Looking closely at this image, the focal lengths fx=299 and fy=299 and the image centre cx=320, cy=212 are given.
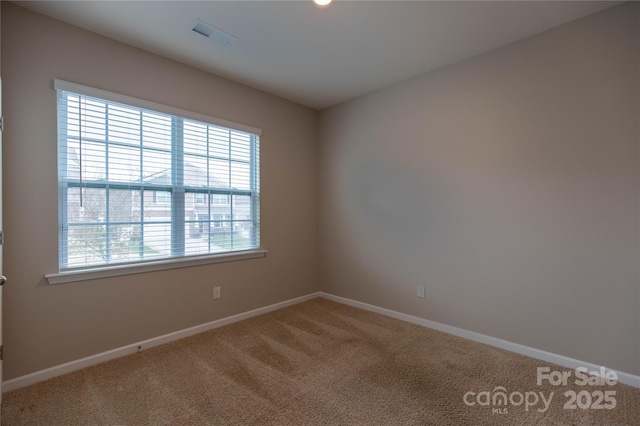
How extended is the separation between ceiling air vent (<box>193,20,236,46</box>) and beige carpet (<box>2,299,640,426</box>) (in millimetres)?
2616

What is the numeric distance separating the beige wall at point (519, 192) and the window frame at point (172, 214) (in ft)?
4.27

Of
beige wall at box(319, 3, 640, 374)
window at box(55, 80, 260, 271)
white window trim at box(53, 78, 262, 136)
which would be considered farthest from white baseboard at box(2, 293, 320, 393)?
white window trim at box(53, 78, 262, 136)

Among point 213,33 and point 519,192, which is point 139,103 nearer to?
point 213,33

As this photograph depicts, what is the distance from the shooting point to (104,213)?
240cm

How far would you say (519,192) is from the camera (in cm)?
252

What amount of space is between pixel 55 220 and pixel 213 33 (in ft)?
6.06

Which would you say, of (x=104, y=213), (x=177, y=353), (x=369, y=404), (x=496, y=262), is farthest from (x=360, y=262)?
(x=104, y=213)

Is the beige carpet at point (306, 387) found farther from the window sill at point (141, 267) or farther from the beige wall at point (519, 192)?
the window sill at point (141, 267)

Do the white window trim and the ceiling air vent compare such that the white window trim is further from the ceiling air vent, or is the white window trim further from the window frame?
the ceiling air vent

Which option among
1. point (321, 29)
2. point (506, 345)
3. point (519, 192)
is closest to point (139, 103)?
point (321, 29)

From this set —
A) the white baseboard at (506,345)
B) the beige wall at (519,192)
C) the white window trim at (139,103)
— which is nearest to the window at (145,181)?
the white window trim at (139,103)

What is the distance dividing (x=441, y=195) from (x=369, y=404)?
198cm

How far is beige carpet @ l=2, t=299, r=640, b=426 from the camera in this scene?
177cm

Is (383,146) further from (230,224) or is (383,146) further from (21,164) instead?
(21,164)
